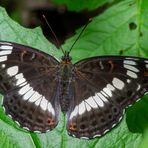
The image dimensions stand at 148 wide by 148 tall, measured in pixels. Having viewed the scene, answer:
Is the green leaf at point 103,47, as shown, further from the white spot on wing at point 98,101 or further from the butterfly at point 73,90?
the white spot on wing at point 98,101

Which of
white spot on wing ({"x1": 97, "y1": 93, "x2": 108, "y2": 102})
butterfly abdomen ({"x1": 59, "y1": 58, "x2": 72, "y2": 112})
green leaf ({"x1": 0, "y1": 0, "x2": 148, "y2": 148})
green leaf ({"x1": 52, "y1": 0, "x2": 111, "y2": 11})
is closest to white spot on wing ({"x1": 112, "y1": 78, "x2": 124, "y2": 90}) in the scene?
A: white spot on wing ({"x1": 97, "y1": 93, "x2": 108, "y2": 102})

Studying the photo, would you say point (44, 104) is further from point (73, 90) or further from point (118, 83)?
point (118, 83)

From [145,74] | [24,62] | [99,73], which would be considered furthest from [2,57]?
[145,74]

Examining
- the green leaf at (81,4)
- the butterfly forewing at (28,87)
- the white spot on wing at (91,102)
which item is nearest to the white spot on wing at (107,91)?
the white spot on wing at (91,102)

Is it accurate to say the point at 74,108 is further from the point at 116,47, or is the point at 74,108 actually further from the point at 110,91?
the point at 116,47

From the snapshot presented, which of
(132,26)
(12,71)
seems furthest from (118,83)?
(132,26)

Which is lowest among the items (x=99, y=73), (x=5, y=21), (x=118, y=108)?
→ (x=118, y=108)
